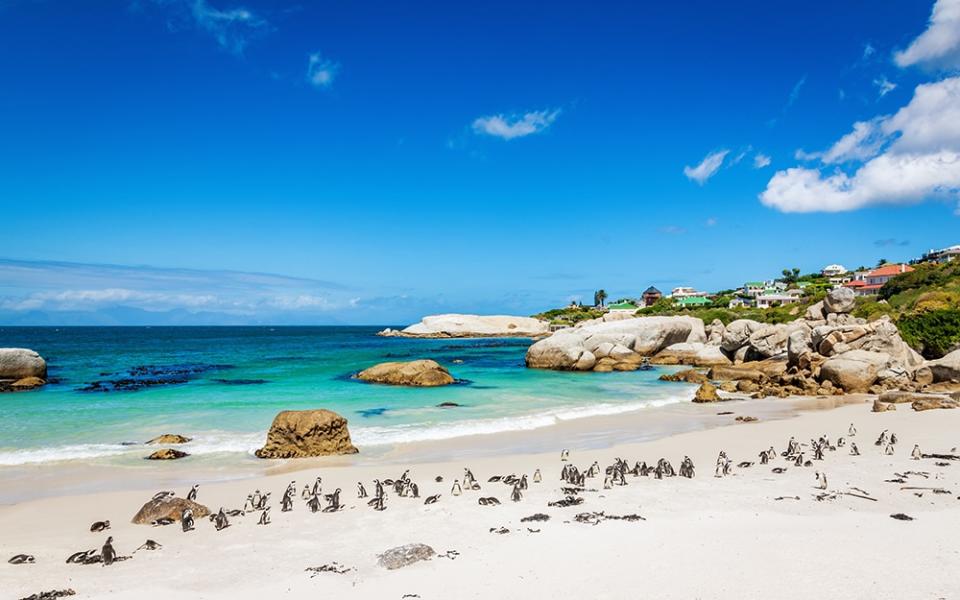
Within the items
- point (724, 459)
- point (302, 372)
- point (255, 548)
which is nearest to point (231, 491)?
point (255, 548)

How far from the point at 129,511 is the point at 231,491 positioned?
2082 millimetres

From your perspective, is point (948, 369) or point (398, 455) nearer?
point (398, 455)

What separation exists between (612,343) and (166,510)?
39466 mm

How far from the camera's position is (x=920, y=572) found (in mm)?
7727

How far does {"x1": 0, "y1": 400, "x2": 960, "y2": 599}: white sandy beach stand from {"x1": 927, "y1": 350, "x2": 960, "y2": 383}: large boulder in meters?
18.4

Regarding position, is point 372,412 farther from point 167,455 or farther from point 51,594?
point 51,594

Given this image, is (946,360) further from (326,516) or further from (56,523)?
(56,523)

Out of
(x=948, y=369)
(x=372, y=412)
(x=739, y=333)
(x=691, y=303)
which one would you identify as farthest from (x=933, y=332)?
(x=691, y=303)

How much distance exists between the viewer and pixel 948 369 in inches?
1117

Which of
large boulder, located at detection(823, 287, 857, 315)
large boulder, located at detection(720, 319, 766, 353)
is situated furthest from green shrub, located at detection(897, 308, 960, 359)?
large boulder, located at detection(823, 287, 857, 315)

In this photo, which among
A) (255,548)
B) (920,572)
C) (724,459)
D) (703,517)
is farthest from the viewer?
(724,459)

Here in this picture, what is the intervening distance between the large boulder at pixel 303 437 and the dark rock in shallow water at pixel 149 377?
20.5m

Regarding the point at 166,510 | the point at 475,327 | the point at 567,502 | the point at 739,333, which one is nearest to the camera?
the point at 166,510

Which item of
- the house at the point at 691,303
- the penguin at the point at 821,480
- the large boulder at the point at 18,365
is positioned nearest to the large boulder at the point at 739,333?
the penguin at the point at 821,480
